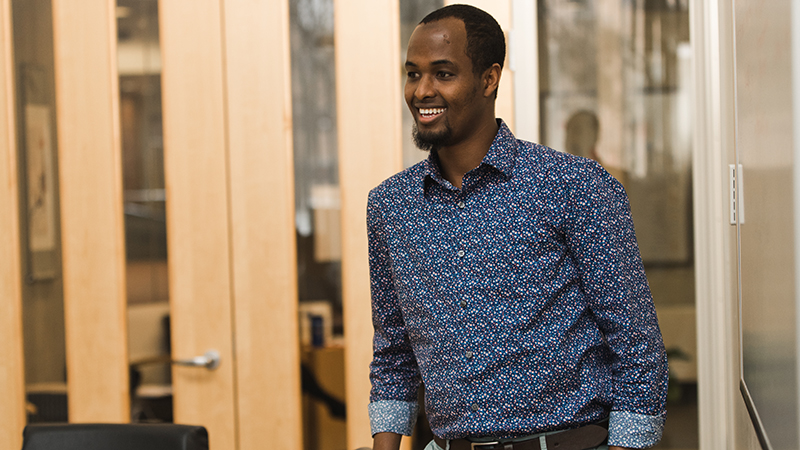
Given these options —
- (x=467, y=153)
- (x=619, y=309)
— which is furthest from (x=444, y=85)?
(x=619, y=309)

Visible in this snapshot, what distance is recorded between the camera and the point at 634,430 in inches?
47.1

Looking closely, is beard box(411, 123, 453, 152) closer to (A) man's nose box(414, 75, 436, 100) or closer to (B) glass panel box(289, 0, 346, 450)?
(A) man's nose box(414, 75, 436, 100)

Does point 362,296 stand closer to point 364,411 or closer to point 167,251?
point 364,411

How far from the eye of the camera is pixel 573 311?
1.25m

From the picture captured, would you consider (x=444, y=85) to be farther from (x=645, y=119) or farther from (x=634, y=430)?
(x=645, y=119)

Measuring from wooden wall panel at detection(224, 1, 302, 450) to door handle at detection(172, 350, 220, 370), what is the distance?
2.5 inches

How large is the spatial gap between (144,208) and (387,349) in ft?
3.06

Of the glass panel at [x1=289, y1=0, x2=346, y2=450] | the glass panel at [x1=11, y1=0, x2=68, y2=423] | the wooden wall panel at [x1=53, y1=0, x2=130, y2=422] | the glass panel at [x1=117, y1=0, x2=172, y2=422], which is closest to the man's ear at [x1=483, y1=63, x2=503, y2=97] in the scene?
the glass panel at [x1=289, y1=0, x2=346, y2=450]

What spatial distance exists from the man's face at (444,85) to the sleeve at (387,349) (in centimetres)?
22

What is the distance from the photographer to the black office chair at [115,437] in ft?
4.45

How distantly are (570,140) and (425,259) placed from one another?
33.0 inches

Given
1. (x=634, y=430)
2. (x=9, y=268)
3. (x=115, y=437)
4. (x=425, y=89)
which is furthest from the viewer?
(x=9, y=268)

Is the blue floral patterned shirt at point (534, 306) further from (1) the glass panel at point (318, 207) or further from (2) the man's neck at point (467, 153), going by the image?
(1) the glass panel at point (318, 207)

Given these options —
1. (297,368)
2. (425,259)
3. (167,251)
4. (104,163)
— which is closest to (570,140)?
(425,259)
